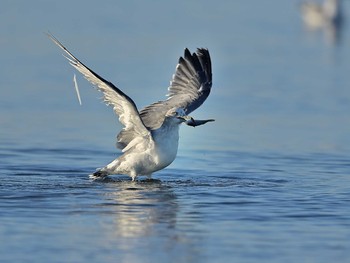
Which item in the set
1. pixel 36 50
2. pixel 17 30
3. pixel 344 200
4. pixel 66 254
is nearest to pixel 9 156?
pixel 344 200

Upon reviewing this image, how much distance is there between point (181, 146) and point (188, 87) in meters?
1.55

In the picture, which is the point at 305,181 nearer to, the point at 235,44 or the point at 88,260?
the point at 88,260

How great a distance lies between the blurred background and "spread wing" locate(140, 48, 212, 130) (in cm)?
131

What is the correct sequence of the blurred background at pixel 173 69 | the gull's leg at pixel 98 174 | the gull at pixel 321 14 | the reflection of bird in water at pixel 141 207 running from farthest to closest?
the gull at pixel 321 14, the blurred background at pixel 173 69, the gull's leg at pixel 98 174, the reflection of bird in water at pixel 141 207

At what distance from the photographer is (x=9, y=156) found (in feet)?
48.0

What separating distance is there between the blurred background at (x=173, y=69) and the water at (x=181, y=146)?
44mm

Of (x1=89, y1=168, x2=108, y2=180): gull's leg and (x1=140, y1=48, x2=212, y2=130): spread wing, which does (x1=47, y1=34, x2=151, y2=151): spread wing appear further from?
(x1=140, y1=48, x2=212, y2=130): spread wing

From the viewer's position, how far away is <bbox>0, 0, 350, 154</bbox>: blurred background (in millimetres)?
16672

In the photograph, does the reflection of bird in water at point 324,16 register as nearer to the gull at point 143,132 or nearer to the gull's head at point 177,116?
the gull at point 143,132

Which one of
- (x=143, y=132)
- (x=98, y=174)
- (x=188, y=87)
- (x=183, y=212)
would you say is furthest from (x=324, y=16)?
(x=183, y=212)

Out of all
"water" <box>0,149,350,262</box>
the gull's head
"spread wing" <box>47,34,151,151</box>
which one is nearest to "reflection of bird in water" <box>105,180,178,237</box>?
"water" <box>0,149,350,262</box>

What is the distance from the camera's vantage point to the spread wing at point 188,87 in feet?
46.1

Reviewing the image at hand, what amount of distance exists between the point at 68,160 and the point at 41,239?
4.82 metres

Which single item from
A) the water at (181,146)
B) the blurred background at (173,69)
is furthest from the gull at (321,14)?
the water at (181,146)
